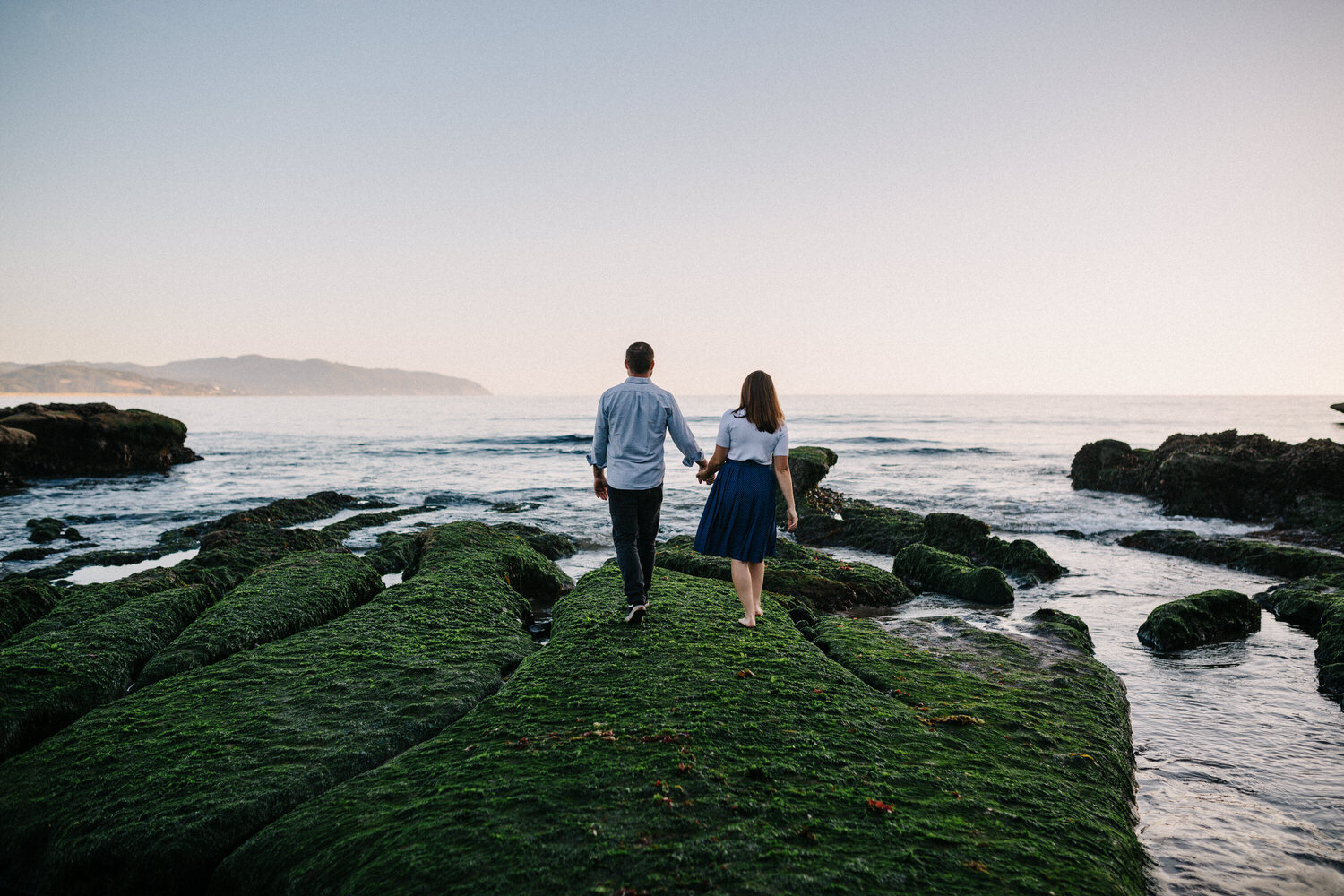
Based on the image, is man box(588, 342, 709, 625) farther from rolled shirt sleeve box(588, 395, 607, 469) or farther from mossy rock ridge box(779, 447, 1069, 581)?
mossy rock ridge box(779, 447, 1069, 581)

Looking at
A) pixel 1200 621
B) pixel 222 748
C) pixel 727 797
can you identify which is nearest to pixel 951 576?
pixel 1200 621

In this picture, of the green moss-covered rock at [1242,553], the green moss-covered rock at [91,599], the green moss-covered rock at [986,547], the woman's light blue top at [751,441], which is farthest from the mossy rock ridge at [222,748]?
the green moss-covered rock at [1242,553]

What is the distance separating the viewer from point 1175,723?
5.42 metres

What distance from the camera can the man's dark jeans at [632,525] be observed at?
21.2 ft

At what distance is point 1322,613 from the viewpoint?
26.3 ft

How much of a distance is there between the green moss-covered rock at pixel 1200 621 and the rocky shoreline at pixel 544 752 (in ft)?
4.19

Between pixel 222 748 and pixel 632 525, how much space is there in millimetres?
3589

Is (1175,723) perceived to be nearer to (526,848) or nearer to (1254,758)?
(1254,758)

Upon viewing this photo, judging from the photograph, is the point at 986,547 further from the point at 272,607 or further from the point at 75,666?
the point at 75,666

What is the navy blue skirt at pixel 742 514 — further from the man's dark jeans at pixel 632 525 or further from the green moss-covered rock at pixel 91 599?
the green moss-covered rock at pixel 91 599

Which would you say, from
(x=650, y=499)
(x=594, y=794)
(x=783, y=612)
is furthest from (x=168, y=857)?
(x=783, y=612)

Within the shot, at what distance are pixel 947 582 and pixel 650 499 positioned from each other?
19.6 feet

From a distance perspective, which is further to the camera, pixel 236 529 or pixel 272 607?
pixel 236 529

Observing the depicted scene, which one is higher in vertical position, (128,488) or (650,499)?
(650,499)
